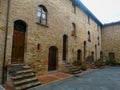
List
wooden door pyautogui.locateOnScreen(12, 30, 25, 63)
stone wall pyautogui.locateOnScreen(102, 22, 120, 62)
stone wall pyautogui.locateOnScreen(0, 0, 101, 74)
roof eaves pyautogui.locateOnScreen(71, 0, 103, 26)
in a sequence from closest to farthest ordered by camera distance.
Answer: wooden door pyautogui.locateOnScreen(12, 30, 25, 63)
stone wall pyautogui.locateOnScreen(0, 0, 101, 74)
roof eaves pyautogui.locateOnScreen(71, 0, 103, 26)
stone wall pyautogui.locateOnScreen(102, 22, 120, 62)

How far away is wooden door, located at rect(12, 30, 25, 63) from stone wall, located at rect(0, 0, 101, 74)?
0.29 metres

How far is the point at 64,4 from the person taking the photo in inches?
519

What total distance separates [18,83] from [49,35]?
5334 mm

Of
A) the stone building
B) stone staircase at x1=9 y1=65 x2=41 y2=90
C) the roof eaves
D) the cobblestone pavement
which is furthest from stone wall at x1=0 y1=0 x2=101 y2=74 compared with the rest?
the cobblestone pavement

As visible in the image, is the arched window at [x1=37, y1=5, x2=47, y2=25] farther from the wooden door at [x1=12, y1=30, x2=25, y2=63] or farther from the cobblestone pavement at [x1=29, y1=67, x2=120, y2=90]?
the cobblestone pavement at [x1=29, y1=67, x2=120, y2=90]

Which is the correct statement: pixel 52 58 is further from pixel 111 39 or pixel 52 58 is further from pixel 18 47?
pixel 111 39

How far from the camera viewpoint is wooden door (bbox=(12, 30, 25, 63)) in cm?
823

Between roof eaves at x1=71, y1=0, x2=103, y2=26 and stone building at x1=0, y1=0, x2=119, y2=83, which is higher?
roof eaves at x1=71, y1=0, x2=103, y2=26

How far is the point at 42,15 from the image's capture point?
410 inches

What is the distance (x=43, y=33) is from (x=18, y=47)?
2.49 metres

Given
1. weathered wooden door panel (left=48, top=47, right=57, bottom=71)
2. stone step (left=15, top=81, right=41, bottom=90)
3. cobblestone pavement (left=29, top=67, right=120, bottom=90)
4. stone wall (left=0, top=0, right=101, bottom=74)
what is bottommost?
cobblestone pavement (left=29, top=67, right=120, bottom=90)

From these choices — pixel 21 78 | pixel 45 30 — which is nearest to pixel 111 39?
pixel 45 30

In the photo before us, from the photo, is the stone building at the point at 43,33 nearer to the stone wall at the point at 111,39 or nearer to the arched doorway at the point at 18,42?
the arched doorway at the point at 18,42

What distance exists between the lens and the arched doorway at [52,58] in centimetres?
1113
